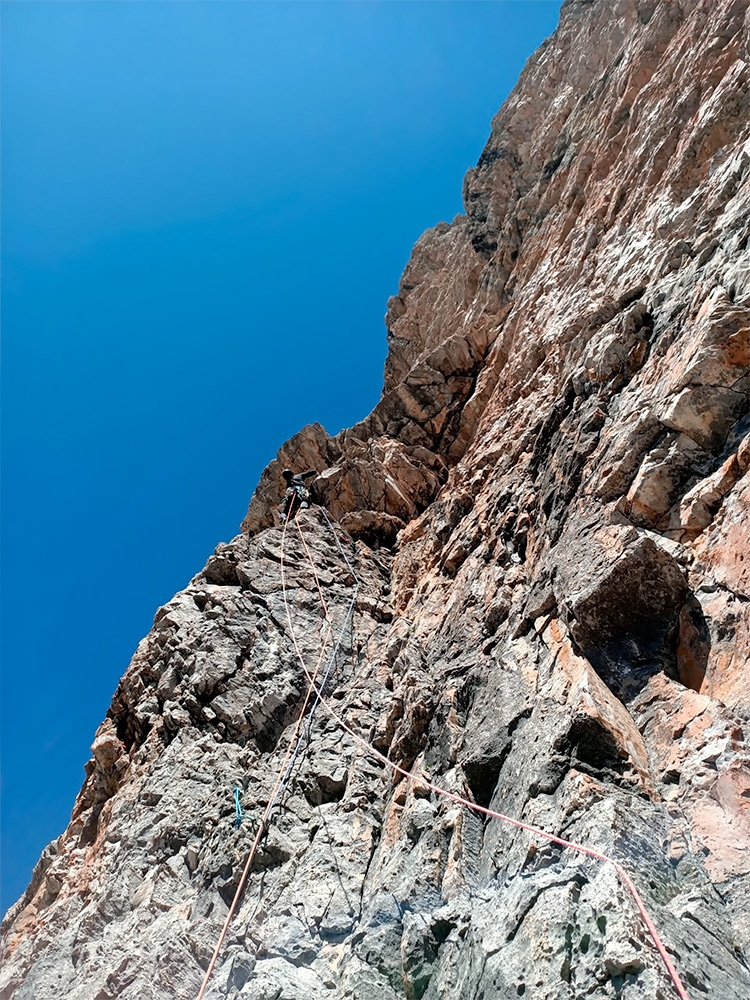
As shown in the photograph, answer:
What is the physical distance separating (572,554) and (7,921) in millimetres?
11051

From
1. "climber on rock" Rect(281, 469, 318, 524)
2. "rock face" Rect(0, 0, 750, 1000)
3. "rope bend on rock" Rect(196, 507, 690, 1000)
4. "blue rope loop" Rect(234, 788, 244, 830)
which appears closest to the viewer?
"rope bend on rock" Rect(196, 507, 690, 1000)

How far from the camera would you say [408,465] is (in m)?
16.6

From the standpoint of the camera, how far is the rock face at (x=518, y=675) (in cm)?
480

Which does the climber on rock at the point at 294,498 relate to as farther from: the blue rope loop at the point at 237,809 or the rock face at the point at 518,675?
the blue rope loop at the point at 237,809

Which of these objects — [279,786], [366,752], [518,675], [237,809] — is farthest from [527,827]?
[237,809]

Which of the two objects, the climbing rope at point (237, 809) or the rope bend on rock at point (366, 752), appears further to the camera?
the climbing rope at point (237, 809)

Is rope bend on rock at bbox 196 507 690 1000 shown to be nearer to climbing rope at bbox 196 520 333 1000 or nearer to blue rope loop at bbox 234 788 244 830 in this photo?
climbing rope at bbox 196 520 333 1000

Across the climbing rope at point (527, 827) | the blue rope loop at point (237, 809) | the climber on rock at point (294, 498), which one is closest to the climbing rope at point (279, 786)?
the climbing rope at point (527, 827)

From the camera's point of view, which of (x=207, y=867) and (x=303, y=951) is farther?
(x=207, y=867)

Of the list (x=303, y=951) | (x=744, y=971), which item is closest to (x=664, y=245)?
(x=744, y=971)

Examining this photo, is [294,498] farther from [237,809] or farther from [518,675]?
[518,675]

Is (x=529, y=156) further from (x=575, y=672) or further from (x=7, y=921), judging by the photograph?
(x=7, y=921)

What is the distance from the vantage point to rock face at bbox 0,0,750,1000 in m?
4.80

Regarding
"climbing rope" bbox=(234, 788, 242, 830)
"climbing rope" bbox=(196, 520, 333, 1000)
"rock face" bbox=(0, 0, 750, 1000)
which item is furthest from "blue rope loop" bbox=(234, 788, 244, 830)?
"climbing rope" bbox=(196, 520, 333, 1000)
